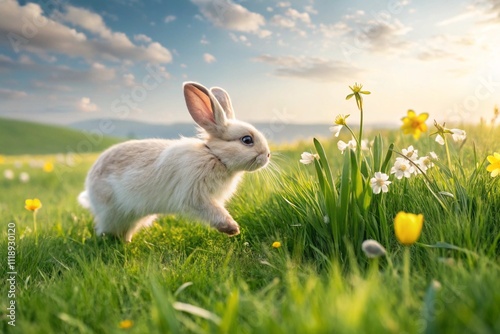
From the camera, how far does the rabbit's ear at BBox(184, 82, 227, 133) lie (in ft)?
13.6

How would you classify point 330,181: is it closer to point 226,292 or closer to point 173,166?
point 226,292

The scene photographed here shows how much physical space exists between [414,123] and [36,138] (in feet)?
92.3

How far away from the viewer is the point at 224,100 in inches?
183

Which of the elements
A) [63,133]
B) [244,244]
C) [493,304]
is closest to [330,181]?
[244,244]

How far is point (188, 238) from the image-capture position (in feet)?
14.3

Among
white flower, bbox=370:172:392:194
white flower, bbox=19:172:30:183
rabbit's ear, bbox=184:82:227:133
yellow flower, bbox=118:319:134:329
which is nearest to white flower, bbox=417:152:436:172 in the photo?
white flower, bbox=370:172:392:194

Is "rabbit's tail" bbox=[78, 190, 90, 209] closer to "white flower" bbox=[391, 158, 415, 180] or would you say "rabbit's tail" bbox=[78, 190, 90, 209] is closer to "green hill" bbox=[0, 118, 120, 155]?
"white flower" bbox=[391, 158, 415, 180]

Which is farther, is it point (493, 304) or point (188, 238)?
point (188, 238)

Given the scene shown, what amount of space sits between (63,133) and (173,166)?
2798cm

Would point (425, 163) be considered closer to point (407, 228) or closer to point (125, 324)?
point (407, 228)

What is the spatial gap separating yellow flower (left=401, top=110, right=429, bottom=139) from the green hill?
23.0 m

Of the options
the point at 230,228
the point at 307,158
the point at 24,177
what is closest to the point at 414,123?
the point at 307,158

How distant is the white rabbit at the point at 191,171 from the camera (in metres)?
4.09

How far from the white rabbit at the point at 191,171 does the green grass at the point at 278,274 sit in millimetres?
267
